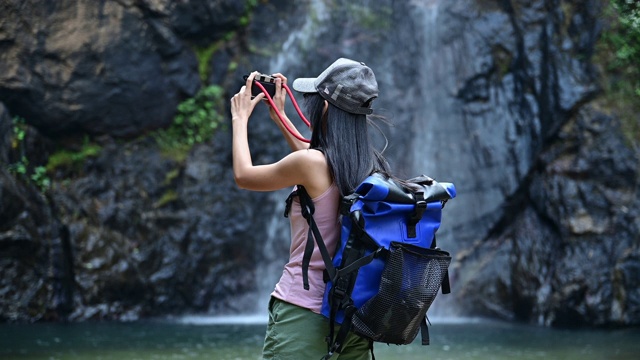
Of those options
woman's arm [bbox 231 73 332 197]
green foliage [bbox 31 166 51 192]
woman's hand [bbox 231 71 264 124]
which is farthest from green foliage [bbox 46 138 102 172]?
woman's arm [bbox 231 73 332 197]

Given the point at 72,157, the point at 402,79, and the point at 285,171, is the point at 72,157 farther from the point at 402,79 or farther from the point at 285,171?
the point at 285,171

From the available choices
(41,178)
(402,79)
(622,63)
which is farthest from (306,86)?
(402,79)

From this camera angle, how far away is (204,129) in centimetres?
1149

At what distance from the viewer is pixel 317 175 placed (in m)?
2.34

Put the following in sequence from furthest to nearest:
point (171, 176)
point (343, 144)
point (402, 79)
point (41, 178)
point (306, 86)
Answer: point (402, 79) → point (171, 176) → point (41, 178) → point (306, 86) → point (343, 144)

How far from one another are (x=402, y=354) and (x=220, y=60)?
6105 mm

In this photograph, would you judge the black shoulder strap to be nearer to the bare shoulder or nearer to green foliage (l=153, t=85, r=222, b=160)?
the bare shoulder

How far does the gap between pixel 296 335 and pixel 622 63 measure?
9.42m

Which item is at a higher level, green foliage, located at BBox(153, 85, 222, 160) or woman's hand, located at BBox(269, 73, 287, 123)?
green foliage, located at BBox(153, 85, 222, 160)

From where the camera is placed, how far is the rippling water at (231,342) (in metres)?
6.92

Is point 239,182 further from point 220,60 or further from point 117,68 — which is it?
point 220,60

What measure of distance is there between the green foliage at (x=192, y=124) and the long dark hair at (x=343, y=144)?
9.02 metres

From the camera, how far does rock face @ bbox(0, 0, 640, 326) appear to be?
9945 millimetres

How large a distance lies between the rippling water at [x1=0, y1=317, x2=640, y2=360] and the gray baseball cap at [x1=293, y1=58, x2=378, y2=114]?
187 inches
